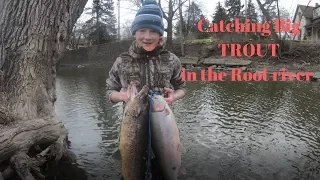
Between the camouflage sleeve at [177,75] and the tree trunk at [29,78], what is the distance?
8.32ft

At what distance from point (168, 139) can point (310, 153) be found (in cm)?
525

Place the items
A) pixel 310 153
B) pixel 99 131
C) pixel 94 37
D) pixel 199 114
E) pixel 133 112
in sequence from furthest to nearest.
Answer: pixel 94 37
pixel 199 114
pixel 99 131
pixel 310 153
pixel 133 112

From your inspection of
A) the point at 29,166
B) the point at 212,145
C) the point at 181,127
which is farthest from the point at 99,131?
the point at 29,166

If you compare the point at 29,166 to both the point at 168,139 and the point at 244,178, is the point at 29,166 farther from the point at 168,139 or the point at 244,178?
the point at 244,178

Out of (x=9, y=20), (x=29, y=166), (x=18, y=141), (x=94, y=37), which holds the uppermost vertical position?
(x=94, y=37)

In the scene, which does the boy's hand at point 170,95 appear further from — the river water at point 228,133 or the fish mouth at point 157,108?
the river water at point 228,133

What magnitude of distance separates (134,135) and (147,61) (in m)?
0.79

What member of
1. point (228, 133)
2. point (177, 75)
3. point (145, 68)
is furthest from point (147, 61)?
point (228, 133)

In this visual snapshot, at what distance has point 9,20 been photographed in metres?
4.82

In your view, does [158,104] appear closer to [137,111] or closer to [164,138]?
[137,111]

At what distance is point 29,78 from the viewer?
5.25 meters

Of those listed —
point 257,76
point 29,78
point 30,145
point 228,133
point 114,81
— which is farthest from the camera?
point 257,76

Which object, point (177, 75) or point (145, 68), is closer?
point (145, 68)

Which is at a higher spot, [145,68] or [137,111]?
[145,68]
